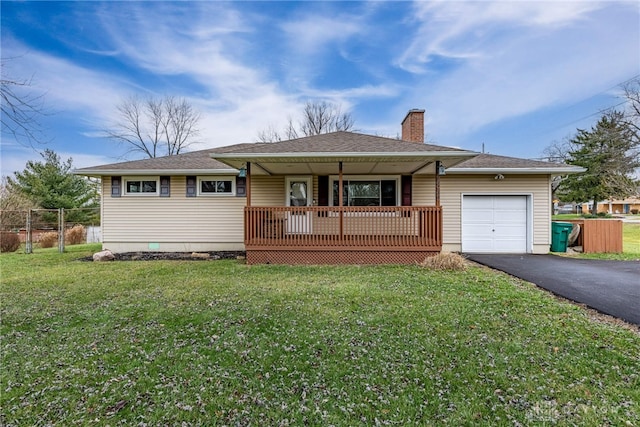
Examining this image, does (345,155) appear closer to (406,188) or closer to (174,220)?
(406,188)

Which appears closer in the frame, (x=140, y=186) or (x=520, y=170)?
(x=520, y=170)

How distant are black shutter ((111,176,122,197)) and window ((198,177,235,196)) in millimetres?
2716

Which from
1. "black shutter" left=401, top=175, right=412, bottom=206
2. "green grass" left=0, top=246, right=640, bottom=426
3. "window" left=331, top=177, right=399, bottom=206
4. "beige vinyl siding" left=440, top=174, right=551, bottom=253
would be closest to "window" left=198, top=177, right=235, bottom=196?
"window" left=331, top=177, right=399, bottom=206

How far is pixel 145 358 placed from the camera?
3164 mm

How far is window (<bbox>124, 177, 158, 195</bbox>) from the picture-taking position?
1067 cm

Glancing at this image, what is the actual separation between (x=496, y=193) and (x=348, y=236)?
532 centimetres

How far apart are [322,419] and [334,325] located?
1.69m

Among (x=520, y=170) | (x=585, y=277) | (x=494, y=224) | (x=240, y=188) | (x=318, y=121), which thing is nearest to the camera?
(x=585, y=277)

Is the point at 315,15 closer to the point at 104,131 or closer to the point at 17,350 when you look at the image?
the point at 17,350

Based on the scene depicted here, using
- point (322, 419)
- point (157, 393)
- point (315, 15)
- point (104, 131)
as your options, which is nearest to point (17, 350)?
point (157, 393)

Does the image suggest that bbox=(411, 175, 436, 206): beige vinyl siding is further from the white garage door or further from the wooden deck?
the wooden deck

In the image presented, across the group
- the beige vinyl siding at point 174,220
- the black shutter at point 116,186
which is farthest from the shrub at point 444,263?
the black shutter at point 116,186

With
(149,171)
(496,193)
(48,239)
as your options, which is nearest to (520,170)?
(496,193)

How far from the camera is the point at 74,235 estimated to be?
1561 centimetres
